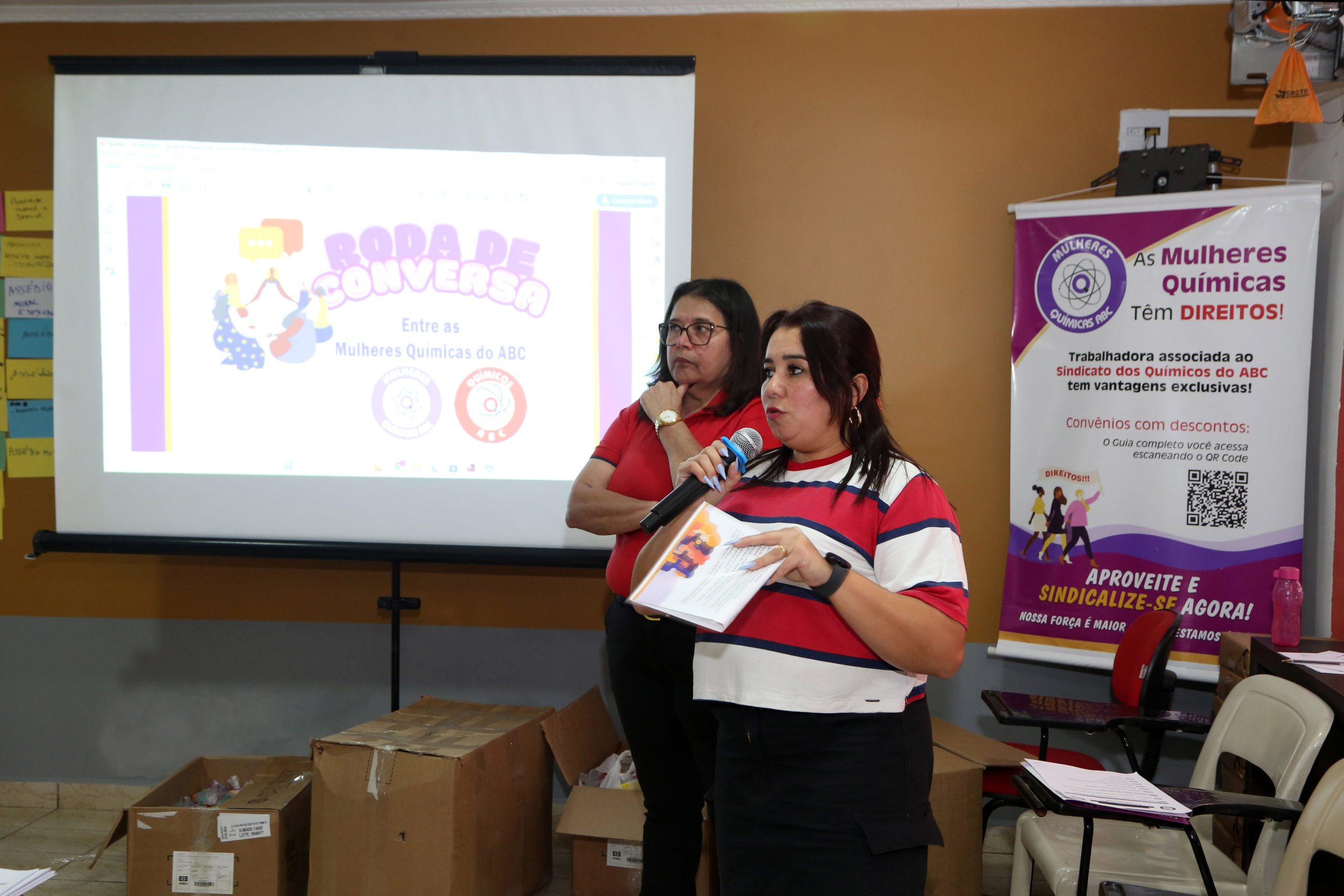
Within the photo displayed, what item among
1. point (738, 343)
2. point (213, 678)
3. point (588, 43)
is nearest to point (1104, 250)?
point (738, 343)

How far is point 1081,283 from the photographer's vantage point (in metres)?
2.89

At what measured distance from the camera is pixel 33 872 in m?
1.23

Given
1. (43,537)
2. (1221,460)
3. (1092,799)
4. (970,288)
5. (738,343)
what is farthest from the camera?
(970,288)

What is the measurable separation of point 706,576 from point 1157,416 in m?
2.17

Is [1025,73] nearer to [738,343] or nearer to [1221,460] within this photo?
[1221,460]

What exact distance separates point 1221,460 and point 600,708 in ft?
6.81

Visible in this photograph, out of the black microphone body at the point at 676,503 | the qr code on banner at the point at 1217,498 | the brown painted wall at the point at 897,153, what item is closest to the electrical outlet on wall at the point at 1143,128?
the brown painted wall at the point at 897,153

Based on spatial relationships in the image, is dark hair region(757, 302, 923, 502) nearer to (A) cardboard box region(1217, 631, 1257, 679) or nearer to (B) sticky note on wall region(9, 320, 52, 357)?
(A) cardboard box region(1217, 631, 1257, 679)

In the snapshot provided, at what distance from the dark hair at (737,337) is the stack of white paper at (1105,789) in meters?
0.92

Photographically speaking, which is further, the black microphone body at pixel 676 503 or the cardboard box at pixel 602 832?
the cardboard box at pixel 602 832

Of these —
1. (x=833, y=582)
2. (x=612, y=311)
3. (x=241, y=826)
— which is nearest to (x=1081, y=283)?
(x=612, y=311)

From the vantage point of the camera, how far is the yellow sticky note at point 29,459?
10.7ft

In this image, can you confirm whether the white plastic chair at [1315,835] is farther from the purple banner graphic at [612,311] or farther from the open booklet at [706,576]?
the purple banner graphic at [612,311]

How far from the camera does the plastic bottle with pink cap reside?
240 centimetres
